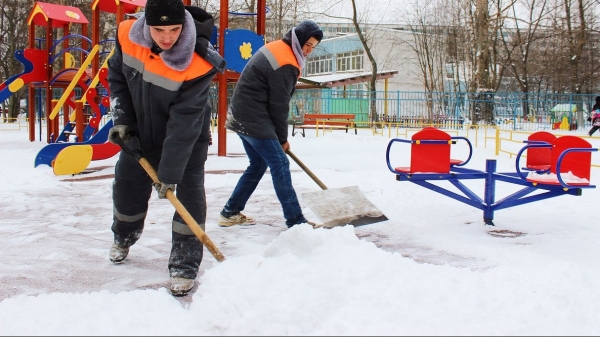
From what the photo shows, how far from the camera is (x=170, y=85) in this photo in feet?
8.87

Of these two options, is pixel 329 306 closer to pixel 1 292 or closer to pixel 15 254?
pixel 1 292

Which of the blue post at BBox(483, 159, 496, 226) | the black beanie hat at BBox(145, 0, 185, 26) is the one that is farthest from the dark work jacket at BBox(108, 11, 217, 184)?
the blue post at BBox(483, 159, 496, 226)

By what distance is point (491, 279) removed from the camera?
2.43 metres

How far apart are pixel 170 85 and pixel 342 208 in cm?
176

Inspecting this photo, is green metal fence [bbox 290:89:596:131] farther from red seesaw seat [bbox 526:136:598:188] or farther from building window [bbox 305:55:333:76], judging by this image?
red seesaw seat [bbox 526:136:598:188]

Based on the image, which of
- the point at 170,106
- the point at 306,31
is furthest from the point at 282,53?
the point at 170,106

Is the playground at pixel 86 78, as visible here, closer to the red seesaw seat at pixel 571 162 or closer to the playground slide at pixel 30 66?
the playground slide at pixel 30 66

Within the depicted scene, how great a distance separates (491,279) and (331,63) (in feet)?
142

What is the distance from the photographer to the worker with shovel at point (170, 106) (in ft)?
8.79

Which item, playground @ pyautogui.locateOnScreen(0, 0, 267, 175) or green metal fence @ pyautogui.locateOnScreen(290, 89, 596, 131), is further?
green metal fence @ pyautogui.locateOnScreen(290, 89, 596, 131)

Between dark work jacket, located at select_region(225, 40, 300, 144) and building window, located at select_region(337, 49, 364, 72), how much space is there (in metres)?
38.0

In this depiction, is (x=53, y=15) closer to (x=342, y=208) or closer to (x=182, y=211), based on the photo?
(x=342, y=208)

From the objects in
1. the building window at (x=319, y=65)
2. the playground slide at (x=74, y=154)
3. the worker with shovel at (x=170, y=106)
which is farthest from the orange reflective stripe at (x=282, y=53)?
the building window at (x=319, y=65)

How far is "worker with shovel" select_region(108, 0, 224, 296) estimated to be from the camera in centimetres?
268
